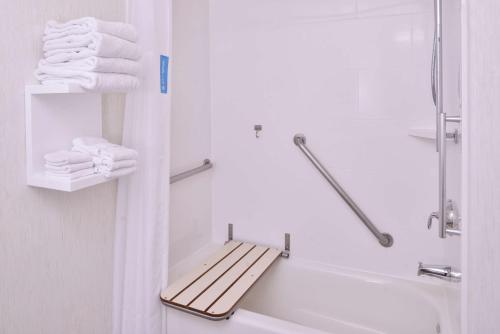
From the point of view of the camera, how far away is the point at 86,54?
0.92 metres

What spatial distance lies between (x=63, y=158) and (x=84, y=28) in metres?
0.37

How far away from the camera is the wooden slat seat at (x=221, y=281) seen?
1.33 m

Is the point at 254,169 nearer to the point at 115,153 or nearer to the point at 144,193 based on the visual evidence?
the point at 144,193

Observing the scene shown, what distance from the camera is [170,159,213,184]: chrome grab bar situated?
1.74 m

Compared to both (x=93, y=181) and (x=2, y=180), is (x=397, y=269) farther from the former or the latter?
(x=2, y=180)

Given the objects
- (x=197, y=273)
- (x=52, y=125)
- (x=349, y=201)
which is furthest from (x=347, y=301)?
(x=52, y=125)

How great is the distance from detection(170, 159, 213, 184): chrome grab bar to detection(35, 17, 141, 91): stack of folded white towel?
79 cm

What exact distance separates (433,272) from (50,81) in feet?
4.21

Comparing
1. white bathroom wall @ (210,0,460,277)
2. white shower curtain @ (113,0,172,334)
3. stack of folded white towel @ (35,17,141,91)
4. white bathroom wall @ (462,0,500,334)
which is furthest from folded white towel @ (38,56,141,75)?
white bathroom wall @ (210,0,460,277)

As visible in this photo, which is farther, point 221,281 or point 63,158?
point 221,281

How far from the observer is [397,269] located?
1.71 metres

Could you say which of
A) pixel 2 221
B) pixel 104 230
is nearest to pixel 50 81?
pixel 2 221

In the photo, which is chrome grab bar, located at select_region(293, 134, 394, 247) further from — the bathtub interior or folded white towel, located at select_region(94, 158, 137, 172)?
folded white towel, located at select_region(94, 158, 137, 172)

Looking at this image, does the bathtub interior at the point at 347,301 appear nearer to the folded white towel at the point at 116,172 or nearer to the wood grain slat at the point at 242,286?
the wood grain slat at the point at 242,286
